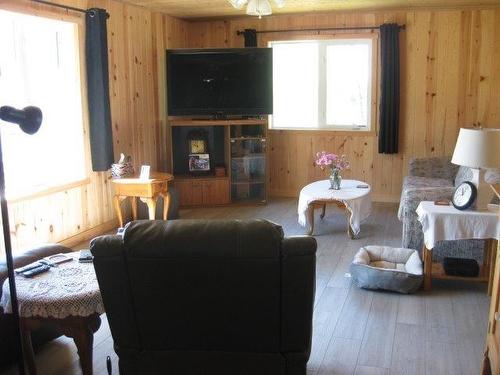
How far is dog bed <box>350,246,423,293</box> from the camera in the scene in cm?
370

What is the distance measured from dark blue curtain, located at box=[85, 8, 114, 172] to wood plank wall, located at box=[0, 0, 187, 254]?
0.14m

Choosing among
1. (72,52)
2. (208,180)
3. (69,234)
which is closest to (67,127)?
(72,52)

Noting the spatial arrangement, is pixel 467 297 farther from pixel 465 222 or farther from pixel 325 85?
pixel 325 85

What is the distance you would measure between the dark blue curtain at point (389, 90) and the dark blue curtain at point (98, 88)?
125 inches

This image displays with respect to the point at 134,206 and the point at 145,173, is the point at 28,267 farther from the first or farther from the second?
the point at 134,206

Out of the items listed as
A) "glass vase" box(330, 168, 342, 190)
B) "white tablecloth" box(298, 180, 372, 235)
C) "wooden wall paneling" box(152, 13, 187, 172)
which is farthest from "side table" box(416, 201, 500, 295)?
"wooden wall paneling" box(152, 13, 187, 172)

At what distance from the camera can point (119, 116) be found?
18.4ft

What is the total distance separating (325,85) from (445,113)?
1479mm

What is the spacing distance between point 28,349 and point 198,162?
428 centimetres

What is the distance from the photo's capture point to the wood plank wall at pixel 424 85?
20.4 ft

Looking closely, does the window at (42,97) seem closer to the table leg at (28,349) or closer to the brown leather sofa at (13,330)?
the brown leather sofa at (13,330)

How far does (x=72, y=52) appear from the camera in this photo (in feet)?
16.1

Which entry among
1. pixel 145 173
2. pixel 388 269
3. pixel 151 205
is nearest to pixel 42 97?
pixel 145 173

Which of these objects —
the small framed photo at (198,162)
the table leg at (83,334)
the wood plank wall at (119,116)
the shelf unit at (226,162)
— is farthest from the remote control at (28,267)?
the small framed photo at (198,162)
